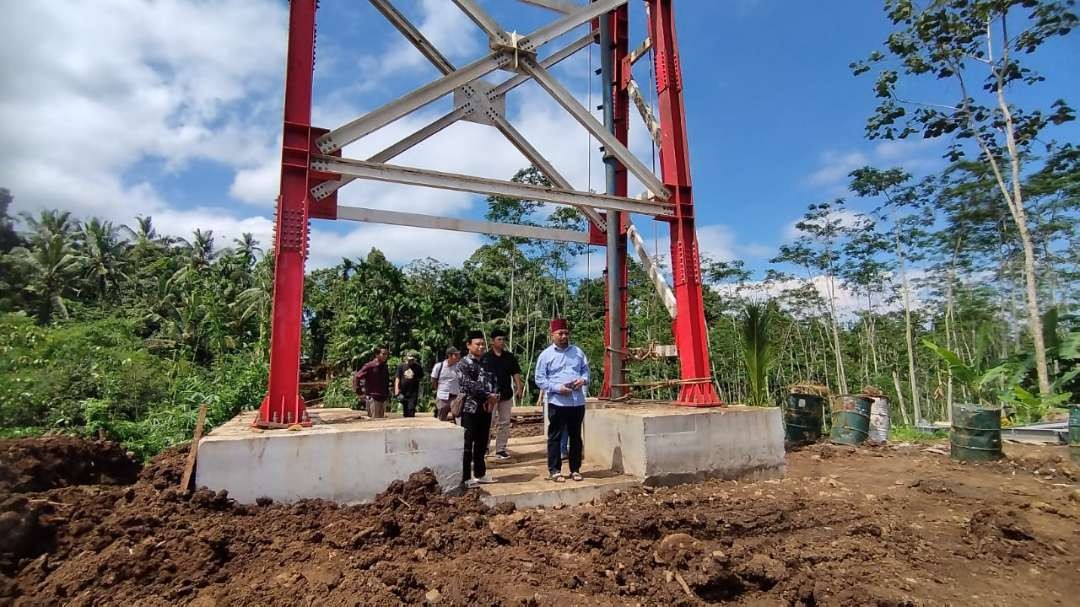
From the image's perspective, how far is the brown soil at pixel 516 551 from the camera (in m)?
3.25

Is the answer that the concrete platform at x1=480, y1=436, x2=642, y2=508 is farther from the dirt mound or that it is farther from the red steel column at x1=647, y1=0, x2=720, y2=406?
the dirt mound

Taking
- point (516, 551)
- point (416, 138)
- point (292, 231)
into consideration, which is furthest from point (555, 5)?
point (516, 551)

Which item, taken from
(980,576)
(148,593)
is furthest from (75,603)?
(980,576)

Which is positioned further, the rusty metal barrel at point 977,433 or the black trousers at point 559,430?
the rusty metal barrel at point 977,433

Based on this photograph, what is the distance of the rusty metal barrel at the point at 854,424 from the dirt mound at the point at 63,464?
36.1 ft

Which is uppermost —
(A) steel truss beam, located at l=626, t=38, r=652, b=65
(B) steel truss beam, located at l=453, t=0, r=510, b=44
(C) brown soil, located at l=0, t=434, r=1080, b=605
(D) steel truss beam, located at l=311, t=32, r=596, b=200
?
(A) steel truss beam, located at l=626, t=38, r=652, b=65

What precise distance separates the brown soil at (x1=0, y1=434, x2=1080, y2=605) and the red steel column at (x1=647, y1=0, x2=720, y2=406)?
1734 mm

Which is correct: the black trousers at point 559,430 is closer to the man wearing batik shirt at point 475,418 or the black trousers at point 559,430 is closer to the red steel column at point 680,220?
the man wearing batik shirt at point 475,418

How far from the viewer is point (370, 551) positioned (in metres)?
3.78

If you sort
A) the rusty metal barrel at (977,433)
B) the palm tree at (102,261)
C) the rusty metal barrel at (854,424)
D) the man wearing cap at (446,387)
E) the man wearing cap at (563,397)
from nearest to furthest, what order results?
the man wearing cap at (563,397)
the man wearing cap at (446,387)
the rusty metal barrel at (977,433)
the rusty metal barrel at (854,424)
the palm tree at (102,261)

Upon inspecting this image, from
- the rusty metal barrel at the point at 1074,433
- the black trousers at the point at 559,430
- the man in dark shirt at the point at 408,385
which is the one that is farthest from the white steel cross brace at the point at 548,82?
the rusty metal barrel at the point at 1074,433

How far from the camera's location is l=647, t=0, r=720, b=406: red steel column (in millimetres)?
6926

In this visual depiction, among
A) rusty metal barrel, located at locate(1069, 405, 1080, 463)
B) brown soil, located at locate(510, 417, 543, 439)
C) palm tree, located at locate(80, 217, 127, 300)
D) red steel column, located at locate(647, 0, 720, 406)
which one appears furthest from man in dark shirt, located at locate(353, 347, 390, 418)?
palm tree, located at locate(80, 217, 127, 300)

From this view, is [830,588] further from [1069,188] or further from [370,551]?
[1069,188]
